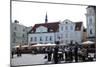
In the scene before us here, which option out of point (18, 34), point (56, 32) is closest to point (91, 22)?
point (56, 32)

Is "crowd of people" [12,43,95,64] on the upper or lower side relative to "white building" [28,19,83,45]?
lower

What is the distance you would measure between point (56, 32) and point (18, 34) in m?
0.53

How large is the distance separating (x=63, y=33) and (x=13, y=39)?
698 mm

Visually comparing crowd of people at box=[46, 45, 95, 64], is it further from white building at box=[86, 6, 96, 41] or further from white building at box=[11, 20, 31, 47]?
white building at box=[11, 20, 31, 47]

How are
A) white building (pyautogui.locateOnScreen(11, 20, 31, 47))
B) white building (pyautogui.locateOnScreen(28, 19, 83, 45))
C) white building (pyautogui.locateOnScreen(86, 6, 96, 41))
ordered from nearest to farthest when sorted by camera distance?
white building (pyautogui.locateOnScreen(11, 20, 31, 47)) → white building (pyautogui.locateOnScreen(28, 19, 83, 45)) → white building (pyautogui.locateOnScreen(86, 6, 96, 41))

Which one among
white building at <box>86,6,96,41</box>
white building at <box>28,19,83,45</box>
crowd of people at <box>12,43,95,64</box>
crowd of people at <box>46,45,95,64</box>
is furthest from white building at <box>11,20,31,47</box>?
white building at <box>86,6,96,41</box>

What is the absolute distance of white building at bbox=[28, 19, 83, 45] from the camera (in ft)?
8.66

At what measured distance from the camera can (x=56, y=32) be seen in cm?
273

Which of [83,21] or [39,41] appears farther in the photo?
[83,21]

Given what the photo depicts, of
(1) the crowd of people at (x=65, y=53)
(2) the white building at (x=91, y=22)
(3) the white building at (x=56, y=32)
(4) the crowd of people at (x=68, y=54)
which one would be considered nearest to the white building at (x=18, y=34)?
(3) the white building at (x=56, y=32)

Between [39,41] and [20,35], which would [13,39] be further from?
[39,41]

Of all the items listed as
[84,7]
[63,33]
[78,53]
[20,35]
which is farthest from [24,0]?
[78,53]

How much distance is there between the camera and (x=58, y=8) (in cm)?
Answer: 275

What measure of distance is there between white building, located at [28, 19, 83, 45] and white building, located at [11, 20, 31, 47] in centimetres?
7
